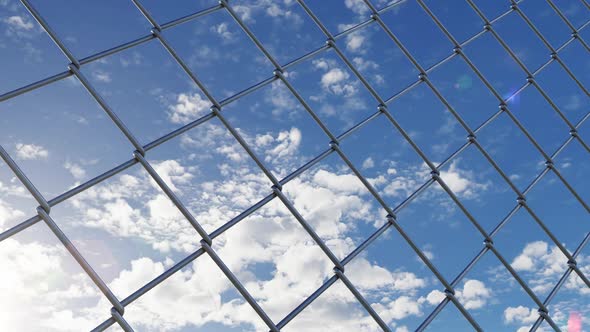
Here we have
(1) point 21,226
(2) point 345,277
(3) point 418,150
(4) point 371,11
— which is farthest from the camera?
(4) point 371,11

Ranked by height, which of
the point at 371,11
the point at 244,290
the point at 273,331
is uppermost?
the point at 371,11

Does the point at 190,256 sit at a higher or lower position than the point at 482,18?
lower

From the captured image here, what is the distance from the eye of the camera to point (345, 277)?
1608 mm

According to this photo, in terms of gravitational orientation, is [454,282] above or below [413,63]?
below

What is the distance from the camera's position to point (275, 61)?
6.14ft

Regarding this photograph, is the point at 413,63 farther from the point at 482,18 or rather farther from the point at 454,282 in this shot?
the point at 454,282

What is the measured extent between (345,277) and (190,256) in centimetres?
41

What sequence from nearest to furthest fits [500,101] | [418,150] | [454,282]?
[454,282] < [418,150] < [500,101]

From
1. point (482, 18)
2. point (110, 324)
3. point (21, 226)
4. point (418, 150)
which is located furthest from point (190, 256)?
point (482, 18)

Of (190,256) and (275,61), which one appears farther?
(275,61)

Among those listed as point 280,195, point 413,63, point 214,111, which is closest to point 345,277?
point 280,195

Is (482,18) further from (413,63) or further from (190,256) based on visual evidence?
(190,256)

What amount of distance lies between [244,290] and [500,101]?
4.43 ft

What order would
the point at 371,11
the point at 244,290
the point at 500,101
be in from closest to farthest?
the point at 244,290, the point at 371,11, the point at 500,101
